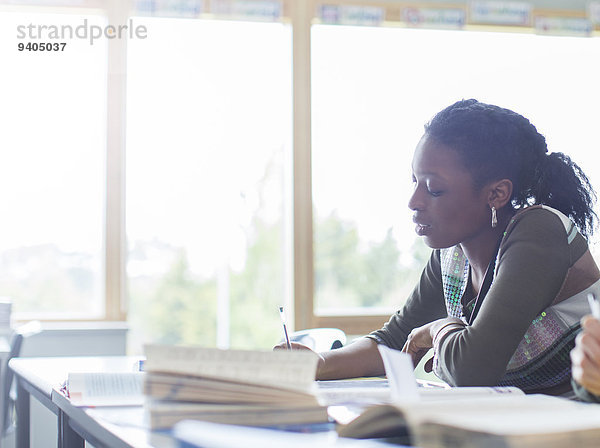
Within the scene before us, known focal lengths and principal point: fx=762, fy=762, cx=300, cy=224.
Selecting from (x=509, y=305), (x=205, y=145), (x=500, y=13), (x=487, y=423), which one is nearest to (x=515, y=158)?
(x=509, y=305)

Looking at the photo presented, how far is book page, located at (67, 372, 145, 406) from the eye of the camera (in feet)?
3.59

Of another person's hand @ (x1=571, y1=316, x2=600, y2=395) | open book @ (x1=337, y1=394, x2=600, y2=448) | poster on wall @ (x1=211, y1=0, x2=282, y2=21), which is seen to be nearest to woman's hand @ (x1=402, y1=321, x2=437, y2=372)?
another person's hand @ (x1=571, y1=316, x2=600, y2=395)

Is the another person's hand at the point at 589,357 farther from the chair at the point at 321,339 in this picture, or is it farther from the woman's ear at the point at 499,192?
the chair at the point at 321,339

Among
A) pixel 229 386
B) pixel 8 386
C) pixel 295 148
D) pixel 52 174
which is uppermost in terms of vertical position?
pixel 295 148

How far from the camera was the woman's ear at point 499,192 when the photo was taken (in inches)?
60.7

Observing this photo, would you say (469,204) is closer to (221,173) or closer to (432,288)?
(432,288)

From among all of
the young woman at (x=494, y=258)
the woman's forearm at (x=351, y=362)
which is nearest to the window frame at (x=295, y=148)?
the young woman at (x=494, y=258)

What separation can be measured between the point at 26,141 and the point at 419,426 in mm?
3148

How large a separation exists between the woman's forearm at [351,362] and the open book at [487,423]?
2.52ft

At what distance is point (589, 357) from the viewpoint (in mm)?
893

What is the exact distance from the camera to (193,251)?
3.64 m

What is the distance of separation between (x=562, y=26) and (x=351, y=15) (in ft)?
3.57

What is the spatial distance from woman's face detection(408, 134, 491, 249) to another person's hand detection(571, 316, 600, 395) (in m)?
0.62

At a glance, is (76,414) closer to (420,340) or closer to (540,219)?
(420,340)
